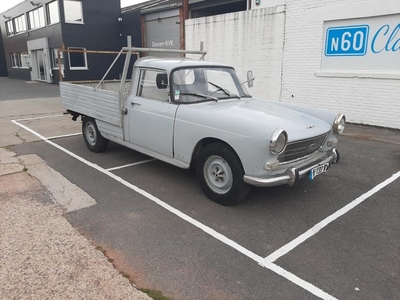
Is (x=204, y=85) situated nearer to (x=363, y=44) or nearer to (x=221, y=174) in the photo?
(x=221, y=174)

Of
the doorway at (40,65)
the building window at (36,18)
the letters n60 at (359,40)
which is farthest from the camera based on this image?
the doorway at (40,65)

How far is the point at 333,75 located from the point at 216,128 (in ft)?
22.4

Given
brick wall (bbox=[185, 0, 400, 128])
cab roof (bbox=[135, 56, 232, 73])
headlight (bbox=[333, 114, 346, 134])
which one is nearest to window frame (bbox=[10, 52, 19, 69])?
brick wall (bbox=[185, 0, 400, 128])

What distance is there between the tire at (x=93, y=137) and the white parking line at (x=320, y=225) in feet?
14.0

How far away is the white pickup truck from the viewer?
3.63 metres

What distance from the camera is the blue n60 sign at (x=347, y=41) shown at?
8.61 metres

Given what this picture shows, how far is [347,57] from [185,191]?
7025mm

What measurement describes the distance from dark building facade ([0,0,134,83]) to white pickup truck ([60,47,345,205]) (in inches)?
643

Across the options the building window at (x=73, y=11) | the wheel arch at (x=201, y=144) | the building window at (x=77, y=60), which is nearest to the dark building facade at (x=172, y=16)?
the building window at (x=73, y=11)

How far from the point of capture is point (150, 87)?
196 inches

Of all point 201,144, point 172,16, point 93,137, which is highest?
point 172,16

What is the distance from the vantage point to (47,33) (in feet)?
74.9

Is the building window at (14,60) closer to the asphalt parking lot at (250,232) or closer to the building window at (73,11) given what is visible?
the building window at (73,11)

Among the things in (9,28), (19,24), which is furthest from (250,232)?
(9,28)
